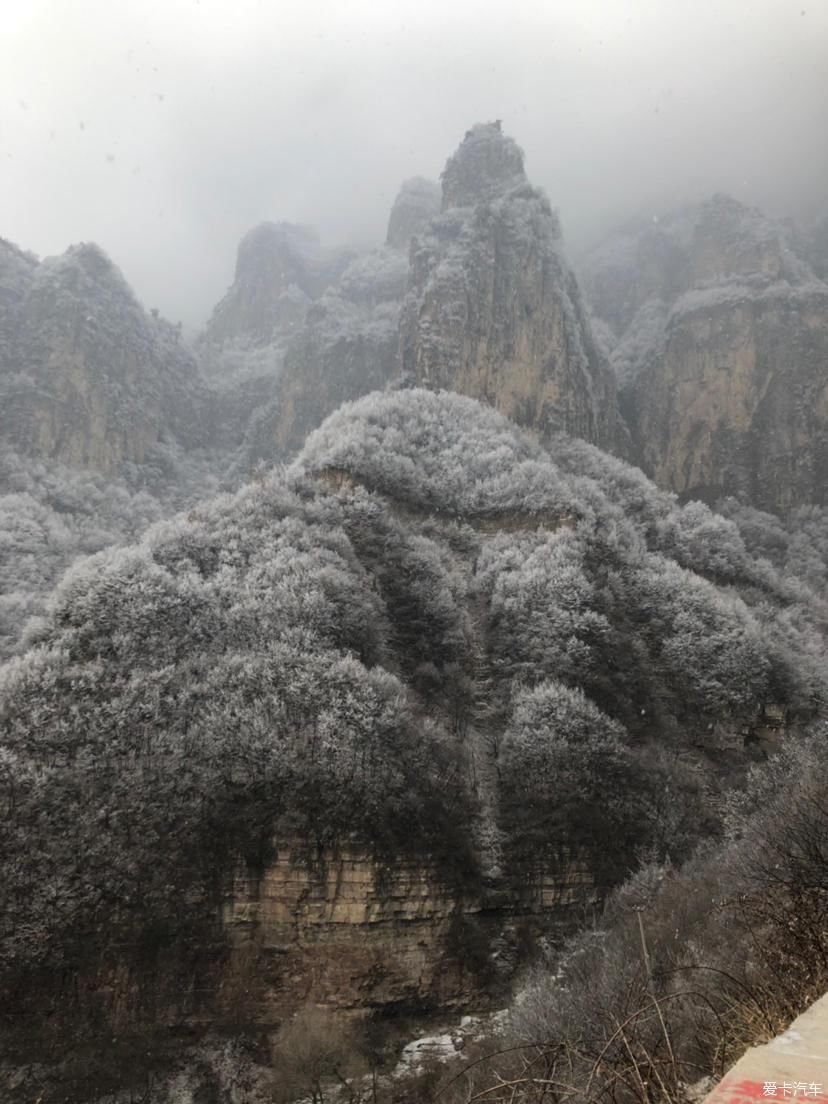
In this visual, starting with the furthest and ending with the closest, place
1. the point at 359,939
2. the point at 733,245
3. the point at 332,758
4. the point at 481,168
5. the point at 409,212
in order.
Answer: the point at 409,212
the point at 733,245
the point at 481,168
the point at 332,758
the point at 359,939

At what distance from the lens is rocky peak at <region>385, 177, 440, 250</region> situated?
418 feet

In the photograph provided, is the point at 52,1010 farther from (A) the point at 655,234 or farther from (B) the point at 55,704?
(A) the point at 655,234

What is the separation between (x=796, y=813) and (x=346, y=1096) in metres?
15.9

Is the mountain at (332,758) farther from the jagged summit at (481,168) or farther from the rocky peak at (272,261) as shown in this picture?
the rocky peak at (272,261)

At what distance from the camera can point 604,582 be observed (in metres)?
47.3

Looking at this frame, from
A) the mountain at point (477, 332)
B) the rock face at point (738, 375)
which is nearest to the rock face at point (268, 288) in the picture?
the mountain at point (477, 332)

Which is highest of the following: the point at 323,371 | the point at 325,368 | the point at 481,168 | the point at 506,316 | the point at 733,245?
the point at 481,168

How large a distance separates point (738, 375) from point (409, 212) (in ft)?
216

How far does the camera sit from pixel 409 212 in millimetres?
128125

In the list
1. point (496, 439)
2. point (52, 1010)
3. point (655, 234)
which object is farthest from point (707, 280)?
point (52, 1010)

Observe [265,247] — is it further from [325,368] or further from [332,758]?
[332,758]

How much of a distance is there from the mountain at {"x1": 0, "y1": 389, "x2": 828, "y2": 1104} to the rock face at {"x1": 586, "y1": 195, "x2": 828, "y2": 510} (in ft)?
128

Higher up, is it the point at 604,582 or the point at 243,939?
the point at 604,582

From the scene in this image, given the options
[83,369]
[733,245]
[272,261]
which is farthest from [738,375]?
[272,261]
